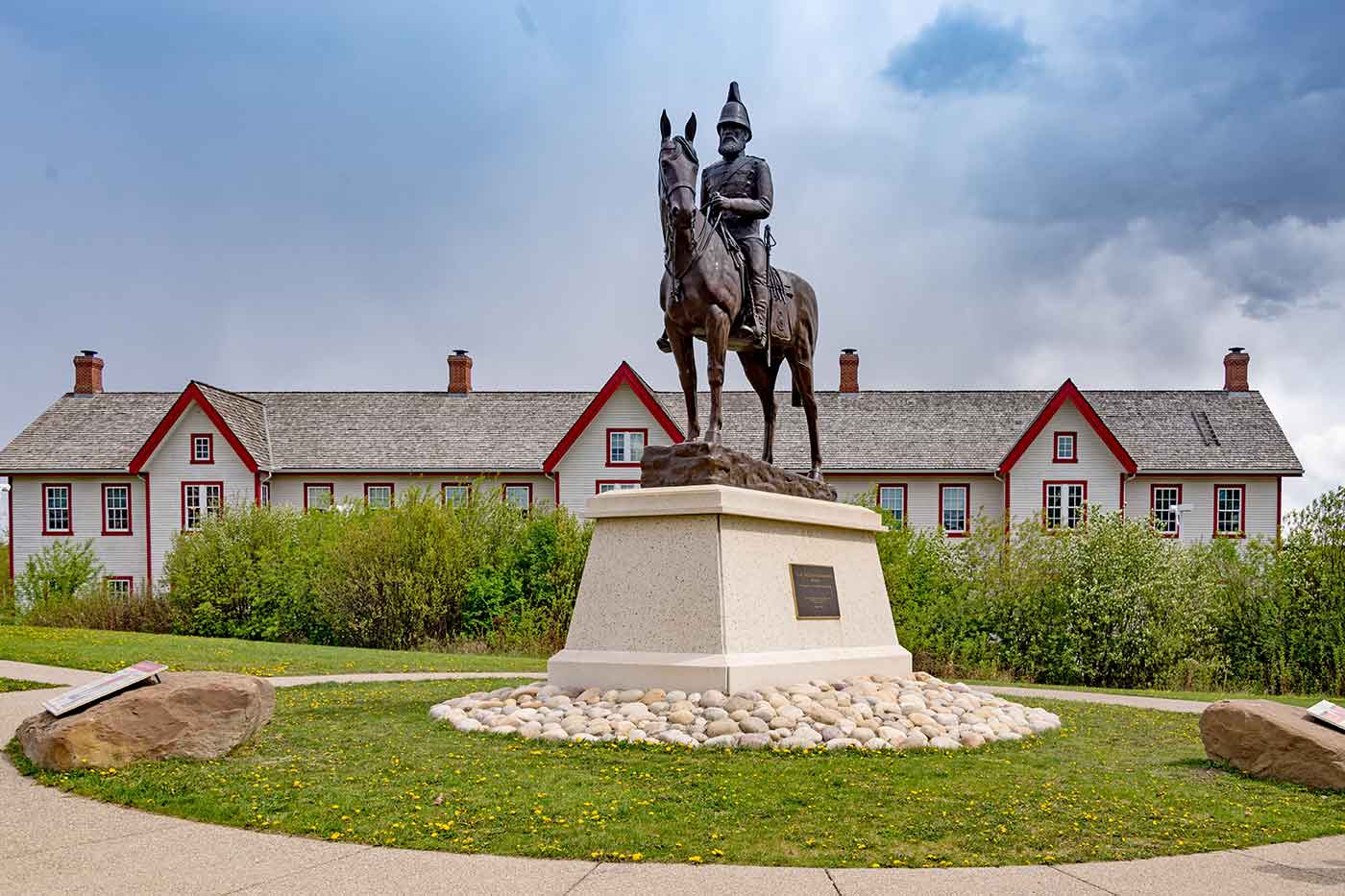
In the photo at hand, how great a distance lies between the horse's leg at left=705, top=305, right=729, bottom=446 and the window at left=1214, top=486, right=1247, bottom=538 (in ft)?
107

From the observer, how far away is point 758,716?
10.0 m

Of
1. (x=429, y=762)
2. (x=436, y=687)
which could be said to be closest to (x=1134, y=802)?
(x=429, y=762)

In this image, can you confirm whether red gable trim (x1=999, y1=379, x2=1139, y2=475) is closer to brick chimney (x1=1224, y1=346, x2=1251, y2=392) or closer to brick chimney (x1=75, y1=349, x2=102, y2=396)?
brick chimney (x1=1224, y1=346, x2=1251, y2=392)

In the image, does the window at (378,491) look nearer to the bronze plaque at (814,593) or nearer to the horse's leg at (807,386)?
the horse's leg at (807,386)

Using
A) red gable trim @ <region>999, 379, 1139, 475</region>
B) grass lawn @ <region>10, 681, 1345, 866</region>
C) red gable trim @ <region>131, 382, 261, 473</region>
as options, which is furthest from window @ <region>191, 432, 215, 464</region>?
grass lawn @ <region>10, 681, 1345, 866</region>

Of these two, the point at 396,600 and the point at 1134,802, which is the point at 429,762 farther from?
the point at 396,600

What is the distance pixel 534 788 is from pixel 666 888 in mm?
2248

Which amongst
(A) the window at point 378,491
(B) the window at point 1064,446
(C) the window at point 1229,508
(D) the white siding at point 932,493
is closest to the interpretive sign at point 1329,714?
(D) the white siding at point 932,493

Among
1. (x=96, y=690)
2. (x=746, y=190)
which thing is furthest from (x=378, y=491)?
(x=96, y=690)

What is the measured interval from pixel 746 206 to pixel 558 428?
95.1 feet

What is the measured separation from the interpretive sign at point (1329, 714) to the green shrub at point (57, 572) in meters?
36.7

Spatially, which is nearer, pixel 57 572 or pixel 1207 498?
pixel 57 572

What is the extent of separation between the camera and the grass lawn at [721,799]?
Answer: 6.60 meters

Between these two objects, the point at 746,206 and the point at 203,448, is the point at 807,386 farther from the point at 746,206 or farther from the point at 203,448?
the point at 203,448
